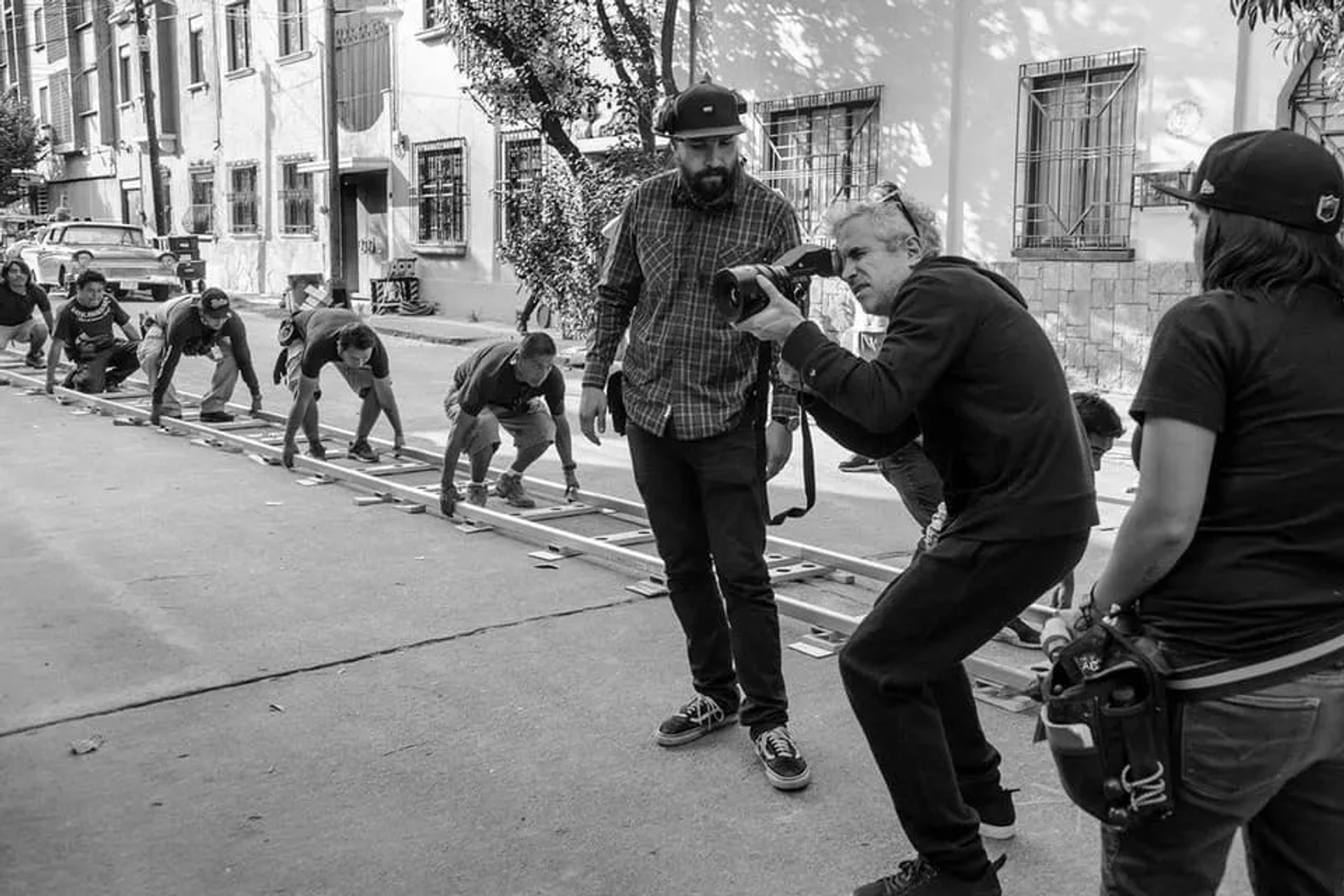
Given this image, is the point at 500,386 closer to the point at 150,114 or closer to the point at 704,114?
the point at 704,114

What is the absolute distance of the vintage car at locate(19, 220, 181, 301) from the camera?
2580 cm

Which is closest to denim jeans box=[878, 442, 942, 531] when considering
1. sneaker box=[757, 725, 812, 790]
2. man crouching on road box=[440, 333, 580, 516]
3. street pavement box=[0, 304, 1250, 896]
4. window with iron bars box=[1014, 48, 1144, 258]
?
street pavement box=[0, 304, 1250, 896]

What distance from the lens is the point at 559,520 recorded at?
25.8 feet

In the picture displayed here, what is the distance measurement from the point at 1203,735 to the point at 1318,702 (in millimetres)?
184

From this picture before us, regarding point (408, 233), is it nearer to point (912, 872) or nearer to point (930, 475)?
point (930, 475)

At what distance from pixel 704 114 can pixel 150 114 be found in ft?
97.1

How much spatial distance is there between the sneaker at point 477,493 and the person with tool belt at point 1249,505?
6.22m

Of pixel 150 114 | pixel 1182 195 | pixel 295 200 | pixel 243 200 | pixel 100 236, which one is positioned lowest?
pixel 1182 195

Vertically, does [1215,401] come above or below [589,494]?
above

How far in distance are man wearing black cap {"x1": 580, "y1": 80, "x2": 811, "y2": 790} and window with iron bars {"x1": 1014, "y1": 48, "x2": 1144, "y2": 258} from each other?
29.2 feet

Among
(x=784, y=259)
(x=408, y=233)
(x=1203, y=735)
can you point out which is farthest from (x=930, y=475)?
(x=408, y=233)

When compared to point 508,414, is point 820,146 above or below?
above

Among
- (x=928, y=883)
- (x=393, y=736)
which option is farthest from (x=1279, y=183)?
(x=393, y=736)

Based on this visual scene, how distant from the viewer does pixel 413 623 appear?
18.7ft
